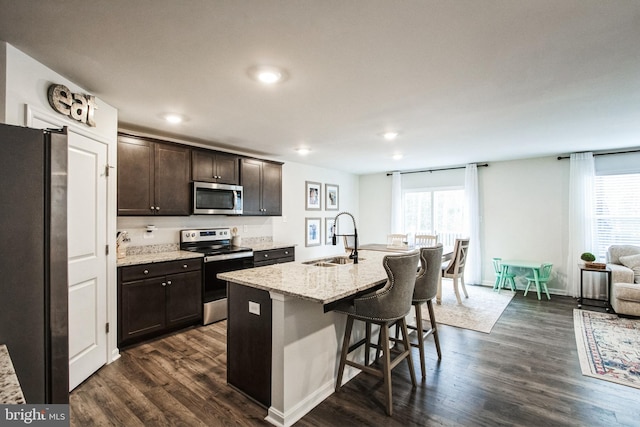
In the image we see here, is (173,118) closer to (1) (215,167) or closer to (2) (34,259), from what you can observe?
(1) (215,167)

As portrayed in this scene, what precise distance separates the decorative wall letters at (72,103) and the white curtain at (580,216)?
21.3ft

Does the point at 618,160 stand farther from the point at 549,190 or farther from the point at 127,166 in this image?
the point at 127,166

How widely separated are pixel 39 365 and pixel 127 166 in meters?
2.59

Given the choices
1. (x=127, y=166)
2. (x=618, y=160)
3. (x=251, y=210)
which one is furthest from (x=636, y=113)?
(x=127, y=166)

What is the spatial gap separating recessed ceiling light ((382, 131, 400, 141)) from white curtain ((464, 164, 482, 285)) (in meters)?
2.76

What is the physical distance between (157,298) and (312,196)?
147 inches

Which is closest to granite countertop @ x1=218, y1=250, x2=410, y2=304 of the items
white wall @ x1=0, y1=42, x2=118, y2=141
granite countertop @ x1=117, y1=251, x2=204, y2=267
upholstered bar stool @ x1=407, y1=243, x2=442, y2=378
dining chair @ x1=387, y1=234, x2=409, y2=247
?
upholstered bar stool @ x1=407, y1=243, x2=442, y2=378

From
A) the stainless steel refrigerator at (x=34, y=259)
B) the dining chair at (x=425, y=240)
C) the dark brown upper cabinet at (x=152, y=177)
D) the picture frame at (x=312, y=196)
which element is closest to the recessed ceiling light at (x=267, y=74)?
the stainless steel refrigerator at (x=34, y=259)

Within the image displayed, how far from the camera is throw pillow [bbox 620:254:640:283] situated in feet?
13.5

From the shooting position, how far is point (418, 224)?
6.89 m

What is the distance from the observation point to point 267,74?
219 cm

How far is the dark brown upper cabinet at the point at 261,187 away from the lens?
4.68 meters

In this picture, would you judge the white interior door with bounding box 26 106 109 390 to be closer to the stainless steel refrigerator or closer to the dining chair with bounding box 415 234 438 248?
the stainless steel refrigerator

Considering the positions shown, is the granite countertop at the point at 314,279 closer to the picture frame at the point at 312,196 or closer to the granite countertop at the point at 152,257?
the granite countertop at the point at 152,257
